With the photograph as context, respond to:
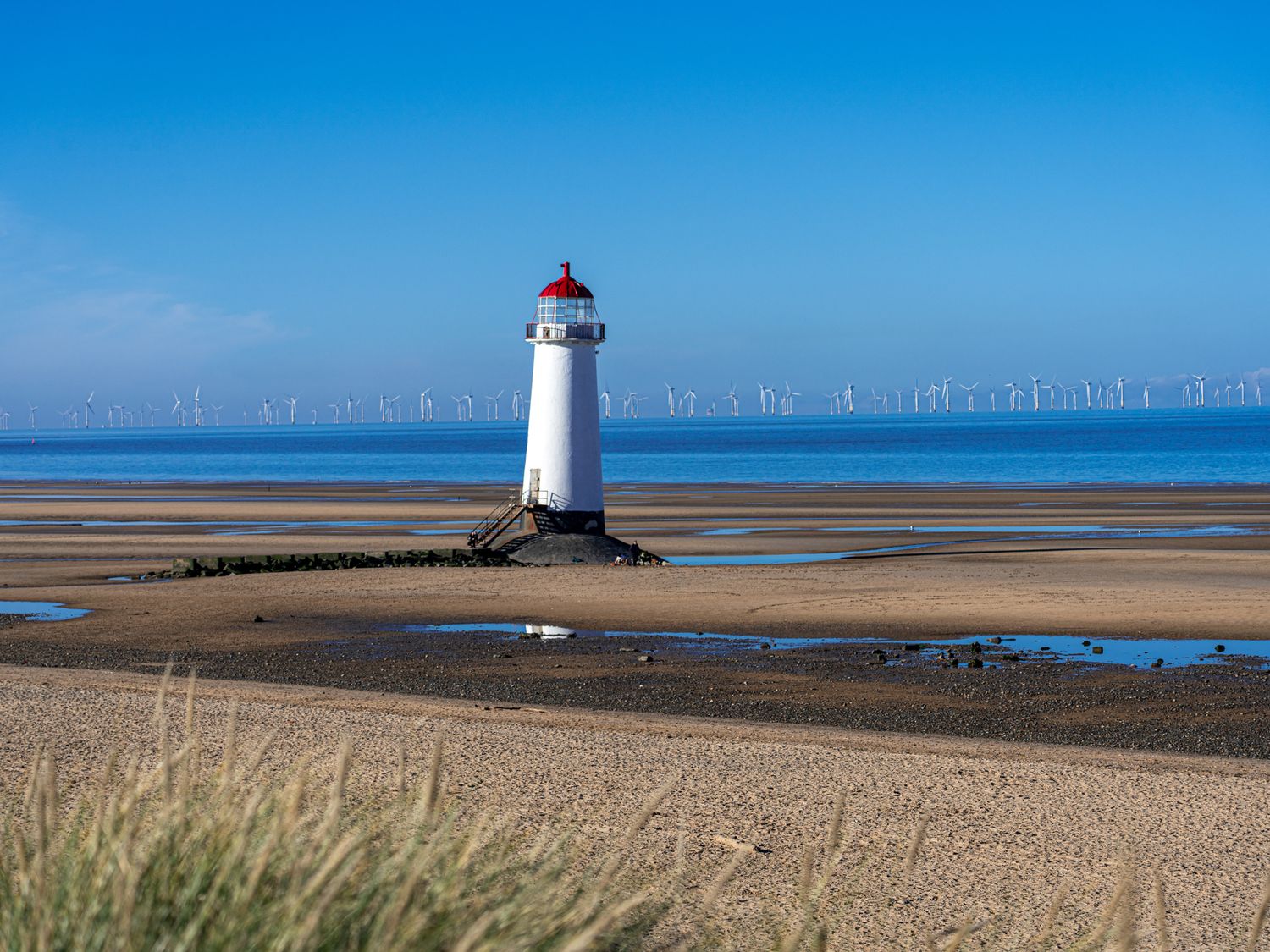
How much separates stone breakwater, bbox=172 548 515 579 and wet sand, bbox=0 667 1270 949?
696 inches

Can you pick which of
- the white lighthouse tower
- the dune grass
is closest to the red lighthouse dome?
the white lighthouse tower

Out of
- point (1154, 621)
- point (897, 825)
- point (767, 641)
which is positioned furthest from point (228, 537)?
point (897, 825)

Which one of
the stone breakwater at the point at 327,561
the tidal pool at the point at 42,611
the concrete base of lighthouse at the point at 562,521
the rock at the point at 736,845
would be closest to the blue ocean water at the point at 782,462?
the concrete base of lighthouse at the point at 562,521

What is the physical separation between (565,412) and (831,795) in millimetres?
24985

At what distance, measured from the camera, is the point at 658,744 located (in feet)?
41.5

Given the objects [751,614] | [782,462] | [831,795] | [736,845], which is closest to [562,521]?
[751,614]

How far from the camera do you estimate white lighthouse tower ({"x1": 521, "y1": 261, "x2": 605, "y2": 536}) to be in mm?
35281

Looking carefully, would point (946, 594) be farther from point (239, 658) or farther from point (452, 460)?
point (452, 460)

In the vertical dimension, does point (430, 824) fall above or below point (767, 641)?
above

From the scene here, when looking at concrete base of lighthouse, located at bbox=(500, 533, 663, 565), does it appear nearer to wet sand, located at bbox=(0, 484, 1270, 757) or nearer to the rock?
wet sand, located at bbox=(0, 484, 1270, 757)

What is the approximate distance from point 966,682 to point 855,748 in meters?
6.27

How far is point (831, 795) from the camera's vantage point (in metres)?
10.8

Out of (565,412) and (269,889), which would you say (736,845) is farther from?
(565,412)

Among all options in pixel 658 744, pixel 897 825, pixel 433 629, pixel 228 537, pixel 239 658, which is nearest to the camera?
pixel 897 825
